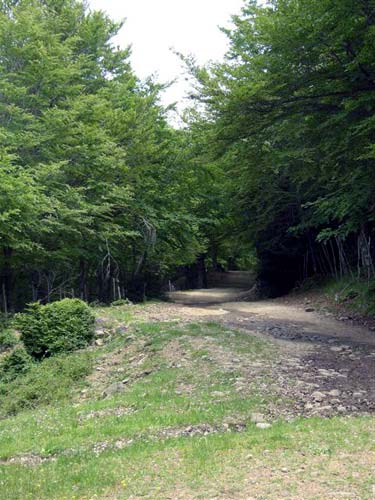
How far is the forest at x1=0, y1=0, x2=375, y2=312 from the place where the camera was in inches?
428

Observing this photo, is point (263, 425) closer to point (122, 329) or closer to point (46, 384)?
point (46, 384)

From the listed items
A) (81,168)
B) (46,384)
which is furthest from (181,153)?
(46,384)

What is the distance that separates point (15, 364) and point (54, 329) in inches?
46.6

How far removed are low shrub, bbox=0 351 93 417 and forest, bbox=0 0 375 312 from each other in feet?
13.9

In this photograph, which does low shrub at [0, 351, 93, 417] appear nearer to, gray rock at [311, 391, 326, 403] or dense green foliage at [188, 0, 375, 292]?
gray rock at [311, 391, 326, 403]

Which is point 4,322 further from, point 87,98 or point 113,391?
point 87,98

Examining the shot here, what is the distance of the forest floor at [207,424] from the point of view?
15.7 feet

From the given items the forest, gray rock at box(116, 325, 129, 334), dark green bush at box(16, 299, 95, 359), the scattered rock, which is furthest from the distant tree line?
the scattered rock

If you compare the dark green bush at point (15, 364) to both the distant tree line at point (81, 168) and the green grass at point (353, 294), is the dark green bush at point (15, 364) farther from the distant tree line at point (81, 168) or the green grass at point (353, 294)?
the green grass at point (353, 294)

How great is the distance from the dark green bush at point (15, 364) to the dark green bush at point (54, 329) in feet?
1.05

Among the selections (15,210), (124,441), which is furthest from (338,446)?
(15,210)

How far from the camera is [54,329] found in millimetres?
12609

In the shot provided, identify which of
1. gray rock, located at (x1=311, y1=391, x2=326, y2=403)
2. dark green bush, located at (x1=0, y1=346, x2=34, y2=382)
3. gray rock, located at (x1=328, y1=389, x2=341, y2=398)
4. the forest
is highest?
the forest

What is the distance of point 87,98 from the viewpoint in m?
19.0
